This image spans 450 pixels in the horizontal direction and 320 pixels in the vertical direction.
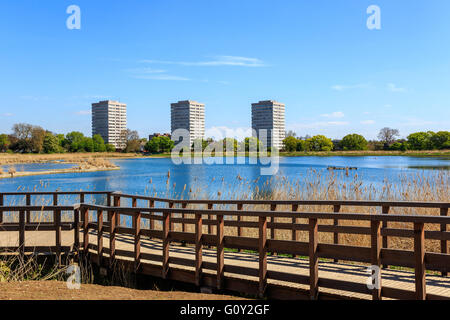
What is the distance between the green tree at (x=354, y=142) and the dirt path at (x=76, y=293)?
121898 millimetres

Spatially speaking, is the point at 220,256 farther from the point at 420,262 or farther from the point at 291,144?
the point at 291,144

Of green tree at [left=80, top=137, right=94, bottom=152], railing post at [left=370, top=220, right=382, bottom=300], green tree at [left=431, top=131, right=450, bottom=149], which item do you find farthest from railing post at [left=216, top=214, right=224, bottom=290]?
green tree at [left=80, top=137, right=94, bottom=152]

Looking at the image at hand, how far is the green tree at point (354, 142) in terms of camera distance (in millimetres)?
121912

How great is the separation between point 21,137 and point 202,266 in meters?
106

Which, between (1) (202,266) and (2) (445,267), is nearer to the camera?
(2) (445,267)

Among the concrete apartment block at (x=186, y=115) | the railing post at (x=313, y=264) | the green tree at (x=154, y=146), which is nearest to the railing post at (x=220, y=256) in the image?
the railing post at (x=313, y=264)

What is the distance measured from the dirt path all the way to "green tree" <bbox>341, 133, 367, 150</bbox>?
4799 inches

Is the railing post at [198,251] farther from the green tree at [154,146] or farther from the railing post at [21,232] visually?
the green tree at [154,146]

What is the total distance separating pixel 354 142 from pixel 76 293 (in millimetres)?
124428

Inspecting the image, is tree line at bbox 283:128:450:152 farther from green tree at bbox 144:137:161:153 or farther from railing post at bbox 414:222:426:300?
railing post at bbox 414:222:426:300
